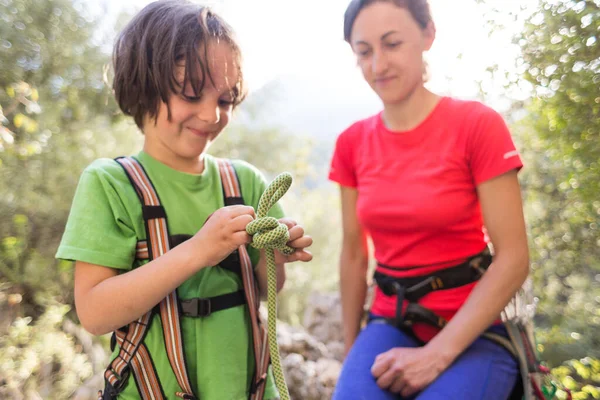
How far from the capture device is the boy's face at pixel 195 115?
1443 mm

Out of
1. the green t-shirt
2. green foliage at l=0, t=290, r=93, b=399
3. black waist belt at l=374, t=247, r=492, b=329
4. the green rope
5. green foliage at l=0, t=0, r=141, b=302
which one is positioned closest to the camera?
the green rope

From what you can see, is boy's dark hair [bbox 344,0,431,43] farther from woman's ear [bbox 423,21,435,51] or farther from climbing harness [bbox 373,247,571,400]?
climbing harness [bbox 373,247,571,400]

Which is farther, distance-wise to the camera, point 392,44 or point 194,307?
point 392,44

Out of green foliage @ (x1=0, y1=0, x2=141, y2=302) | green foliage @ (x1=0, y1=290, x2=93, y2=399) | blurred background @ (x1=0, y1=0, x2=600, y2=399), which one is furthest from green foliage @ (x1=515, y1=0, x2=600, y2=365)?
green foliage @ (x1=0, y1=290, x2=93, y2=399)

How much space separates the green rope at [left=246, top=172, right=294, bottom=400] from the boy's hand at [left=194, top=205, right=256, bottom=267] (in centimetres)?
3

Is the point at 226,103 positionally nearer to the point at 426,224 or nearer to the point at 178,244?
the point at 178,244

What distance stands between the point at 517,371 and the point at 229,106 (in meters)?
1.39

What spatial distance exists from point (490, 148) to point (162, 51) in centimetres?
118

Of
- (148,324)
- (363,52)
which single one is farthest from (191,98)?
(363,52)

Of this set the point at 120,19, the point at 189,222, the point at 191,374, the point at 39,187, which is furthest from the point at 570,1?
the point at 120,19

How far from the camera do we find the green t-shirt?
1302mm

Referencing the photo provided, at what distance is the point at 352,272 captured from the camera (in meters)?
2.21

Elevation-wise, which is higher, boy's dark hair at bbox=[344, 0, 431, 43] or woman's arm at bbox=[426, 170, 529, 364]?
boy's dark hair at bbox=[344, 0, 431, 43]

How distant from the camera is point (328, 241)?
8945 mm
